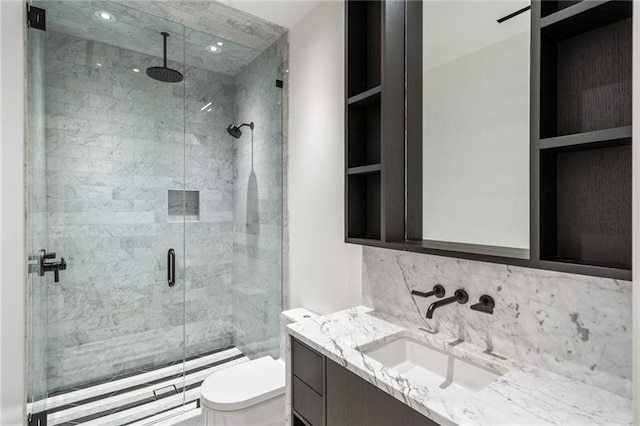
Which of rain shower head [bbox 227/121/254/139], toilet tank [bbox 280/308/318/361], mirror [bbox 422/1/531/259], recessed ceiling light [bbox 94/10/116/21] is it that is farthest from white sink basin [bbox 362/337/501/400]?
recessed ceiling light [bbox 94/10/116/21]

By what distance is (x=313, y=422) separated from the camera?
129cm

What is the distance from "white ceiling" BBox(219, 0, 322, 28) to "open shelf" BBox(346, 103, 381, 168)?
2.86 ft

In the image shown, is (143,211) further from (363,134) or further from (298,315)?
(363,134)

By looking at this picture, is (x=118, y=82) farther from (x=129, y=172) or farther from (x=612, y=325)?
(x=612, y=325)

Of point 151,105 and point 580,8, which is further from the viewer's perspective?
point 151,105

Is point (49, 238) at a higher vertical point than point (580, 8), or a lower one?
lower

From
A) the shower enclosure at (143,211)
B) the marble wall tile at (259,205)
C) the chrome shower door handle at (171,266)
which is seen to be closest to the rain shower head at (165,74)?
the shower enclosure at (143,211)

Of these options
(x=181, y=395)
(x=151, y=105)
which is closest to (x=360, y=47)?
(x=151, y=105)

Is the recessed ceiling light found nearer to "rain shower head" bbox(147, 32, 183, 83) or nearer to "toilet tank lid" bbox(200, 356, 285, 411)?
"rain shower head" bbox(147, 32, 183, 83)

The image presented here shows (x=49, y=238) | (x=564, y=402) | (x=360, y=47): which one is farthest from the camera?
(x=49, y=238)

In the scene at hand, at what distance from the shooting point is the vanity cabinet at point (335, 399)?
3.23 ft

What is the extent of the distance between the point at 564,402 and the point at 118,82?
2707 mm

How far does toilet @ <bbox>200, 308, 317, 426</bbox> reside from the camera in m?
1.60

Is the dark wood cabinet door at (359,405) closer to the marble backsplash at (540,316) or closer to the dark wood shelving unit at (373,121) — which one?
the marble backsplash at (540,316)
